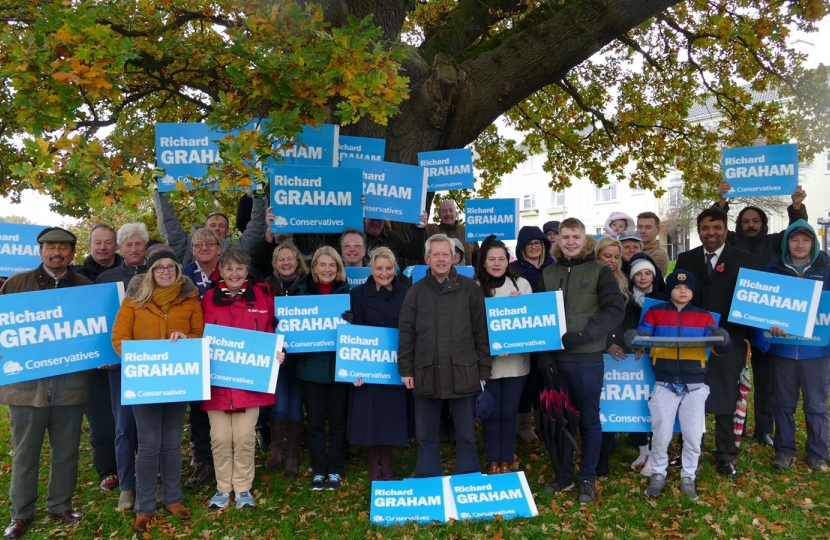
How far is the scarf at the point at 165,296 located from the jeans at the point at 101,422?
1.25m

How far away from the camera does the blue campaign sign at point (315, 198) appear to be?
6.81 m

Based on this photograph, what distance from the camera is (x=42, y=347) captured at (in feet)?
16.2

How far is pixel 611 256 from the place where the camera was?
5984 millimetres

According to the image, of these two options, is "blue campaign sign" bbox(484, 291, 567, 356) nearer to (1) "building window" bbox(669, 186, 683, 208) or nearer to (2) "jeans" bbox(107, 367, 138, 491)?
(2) "jeans" bbox(107, 367, 138, 491)

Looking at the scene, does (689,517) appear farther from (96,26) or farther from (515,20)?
(515,20)

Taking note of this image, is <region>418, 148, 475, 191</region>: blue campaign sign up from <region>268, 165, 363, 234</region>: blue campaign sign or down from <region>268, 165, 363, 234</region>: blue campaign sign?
up

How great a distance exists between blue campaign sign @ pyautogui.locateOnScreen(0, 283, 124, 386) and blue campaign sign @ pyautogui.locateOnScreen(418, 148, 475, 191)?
4573 mm

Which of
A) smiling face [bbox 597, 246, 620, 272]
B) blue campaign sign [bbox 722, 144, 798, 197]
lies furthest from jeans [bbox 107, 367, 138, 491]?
blue campaign sign [bbox 722, 144, 798, 197]

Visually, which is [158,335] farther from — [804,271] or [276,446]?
[804,271]

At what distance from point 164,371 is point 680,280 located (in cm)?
478

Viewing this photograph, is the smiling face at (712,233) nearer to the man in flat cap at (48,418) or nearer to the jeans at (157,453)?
the jeans at (157,453)

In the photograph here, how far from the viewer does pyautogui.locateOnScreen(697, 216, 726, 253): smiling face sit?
239 inches

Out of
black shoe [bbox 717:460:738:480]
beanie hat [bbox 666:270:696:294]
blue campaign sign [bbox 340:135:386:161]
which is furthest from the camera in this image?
blue campaign sign [bbox 340:135:386:161]

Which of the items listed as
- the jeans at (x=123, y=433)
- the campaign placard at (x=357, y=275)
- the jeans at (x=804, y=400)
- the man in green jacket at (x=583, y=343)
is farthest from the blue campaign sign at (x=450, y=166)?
the jeans at (x=123, y=433)
